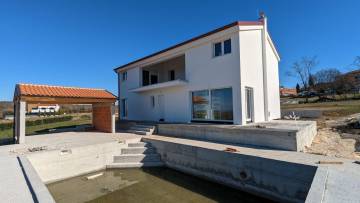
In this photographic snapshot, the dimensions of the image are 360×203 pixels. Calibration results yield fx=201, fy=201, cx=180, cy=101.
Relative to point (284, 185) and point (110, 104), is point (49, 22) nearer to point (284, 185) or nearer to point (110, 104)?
point (110, 104)

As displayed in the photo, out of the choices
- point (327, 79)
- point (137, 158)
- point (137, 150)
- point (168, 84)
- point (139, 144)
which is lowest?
point (137, 158)

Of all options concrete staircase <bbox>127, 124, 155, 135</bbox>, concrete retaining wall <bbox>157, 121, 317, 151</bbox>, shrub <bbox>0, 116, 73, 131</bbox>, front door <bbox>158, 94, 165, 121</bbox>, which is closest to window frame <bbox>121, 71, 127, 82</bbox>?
front door <bbox>158, 94, 165, 121</bbox>

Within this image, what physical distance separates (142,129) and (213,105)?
551 cm

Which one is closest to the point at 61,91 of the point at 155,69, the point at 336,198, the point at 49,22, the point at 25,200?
the point at 49,22

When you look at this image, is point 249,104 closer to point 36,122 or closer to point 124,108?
point 124,108

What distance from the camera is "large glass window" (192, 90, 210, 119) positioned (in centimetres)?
1379

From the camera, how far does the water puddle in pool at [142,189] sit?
23.8ft

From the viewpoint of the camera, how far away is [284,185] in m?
6.71

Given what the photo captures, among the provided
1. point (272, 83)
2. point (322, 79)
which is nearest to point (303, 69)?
point (322, 79)

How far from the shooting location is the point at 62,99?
13.4 m

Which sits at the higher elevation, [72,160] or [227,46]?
[227,46]

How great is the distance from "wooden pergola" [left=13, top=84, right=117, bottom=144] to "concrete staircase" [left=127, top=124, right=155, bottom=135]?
166cm

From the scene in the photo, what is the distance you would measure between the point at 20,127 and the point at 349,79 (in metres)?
62.2

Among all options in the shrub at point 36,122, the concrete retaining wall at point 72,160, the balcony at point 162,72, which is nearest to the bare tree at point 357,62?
the balcony at point 162,72
